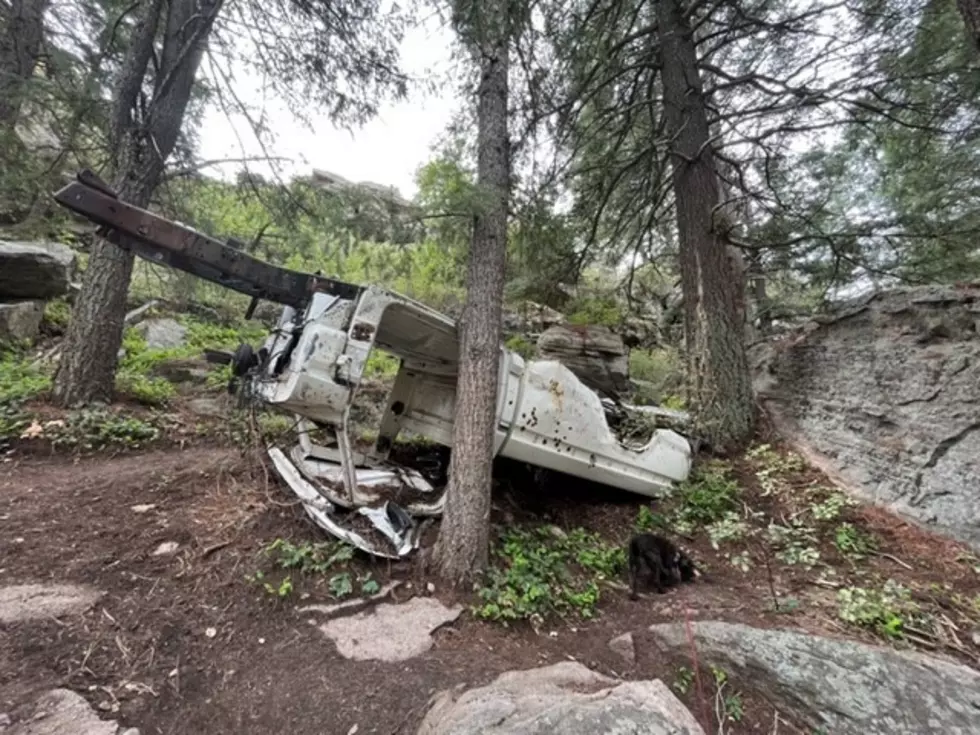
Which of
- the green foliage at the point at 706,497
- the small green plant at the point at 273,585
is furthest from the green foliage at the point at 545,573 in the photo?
the small green plant at the point at 273,585

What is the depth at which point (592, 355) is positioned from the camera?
6.28 metres

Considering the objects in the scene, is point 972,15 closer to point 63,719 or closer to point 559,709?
point 559,709

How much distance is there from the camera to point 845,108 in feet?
16.2

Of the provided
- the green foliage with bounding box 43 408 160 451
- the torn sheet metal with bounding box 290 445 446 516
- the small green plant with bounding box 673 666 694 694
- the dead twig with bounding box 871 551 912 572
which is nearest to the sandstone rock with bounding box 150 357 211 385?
the green foliage with bounding box 43 408 160 451

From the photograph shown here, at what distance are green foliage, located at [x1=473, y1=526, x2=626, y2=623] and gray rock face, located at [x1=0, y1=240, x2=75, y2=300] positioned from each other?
812 cm

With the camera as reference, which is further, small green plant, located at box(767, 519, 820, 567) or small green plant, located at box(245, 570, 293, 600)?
small green plant, located at box(767, 519, 820, 567)

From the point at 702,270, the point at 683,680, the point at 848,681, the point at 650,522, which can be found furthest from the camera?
the point at 702,270

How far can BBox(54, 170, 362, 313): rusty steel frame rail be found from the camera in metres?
2.47

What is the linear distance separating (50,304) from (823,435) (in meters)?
10.8

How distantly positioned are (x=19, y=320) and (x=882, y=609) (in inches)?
399

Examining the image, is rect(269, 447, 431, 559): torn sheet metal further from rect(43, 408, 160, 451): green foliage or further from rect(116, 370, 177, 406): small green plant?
rect(116, 370, 177, 406): small green plant

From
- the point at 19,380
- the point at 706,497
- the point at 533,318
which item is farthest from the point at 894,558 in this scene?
the point at 19,380

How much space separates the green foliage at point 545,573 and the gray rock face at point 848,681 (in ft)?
2.20

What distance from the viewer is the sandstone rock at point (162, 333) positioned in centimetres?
789
